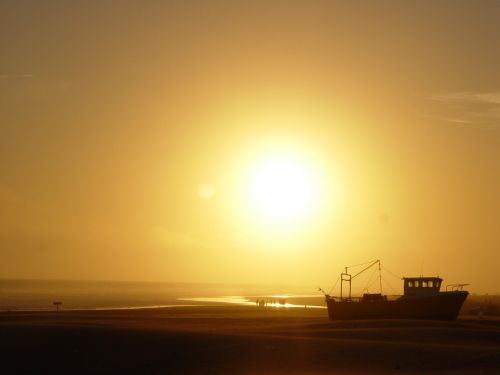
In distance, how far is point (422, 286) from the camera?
61.3 metres

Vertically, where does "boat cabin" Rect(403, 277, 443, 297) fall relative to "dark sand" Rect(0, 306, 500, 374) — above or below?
above

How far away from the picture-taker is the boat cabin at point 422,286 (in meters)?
60.9

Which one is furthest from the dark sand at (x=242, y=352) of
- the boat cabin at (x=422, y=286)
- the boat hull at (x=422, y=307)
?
the boat cabin at (x=422, y=286)

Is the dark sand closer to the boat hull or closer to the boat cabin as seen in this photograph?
the boat hull

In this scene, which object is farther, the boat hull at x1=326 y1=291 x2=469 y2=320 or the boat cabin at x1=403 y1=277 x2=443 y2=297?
the boat cabin at x1=403 y1=277 x2=443 y2=297

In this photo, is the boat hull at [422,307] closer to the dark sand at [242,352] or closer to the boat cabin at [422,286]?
the boat cabin at [422,286]

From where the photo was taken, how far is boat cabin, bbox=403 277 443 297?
6088 centimetres

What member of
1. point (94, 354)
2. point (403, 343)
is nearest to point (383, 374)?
point (403, 343)

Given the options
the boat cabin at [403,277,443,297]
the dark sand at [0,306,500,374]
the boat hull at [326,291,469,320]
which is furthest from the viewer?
the boat cabin at [403,277,443,297]

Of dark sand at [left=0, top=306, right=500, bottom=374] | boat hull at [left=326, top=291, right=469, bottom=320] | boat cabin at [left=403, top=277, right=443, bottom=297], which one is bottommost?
dark sand at [left=0, top=306, right=500, bottom=374]

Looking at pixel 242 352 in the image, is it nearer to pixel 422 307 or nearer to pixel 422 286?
pixel 422 307

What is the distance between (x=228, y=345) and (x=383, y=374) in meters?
10.3

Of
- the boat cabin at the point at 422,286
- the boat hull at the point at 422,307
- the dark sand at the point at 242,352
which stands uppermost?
the boat cabin at the point at 422,286

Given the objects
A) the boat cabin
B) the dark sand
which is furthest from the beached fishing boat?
the dark sand
